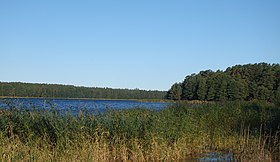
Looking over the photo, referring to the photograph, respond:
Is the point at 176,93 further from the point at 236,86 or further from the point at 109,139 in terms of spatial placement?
the point at 236,86

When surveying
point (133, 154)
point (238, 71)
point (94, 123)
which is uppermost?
point (238, 71)

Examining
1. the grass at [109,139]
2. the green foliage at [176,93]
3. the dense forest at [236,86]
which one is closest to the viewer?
the grass at [109,139]

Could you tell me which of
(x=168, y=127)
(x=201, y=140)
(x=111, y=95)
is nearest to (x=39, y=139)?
(x=168, y=127)

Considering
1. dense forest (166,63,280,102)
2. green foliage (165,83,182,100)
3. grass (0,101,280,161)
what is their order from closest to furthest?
grass (0,101,280,161) < green foliage (165,83,182,100) < dense forest (166,63,280,102)

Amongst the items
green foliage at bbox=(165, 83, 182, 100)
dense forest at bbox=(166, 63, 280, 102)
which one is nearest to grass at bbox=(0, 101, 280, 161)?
green foliage at bbox=(165, 83, 182, 100)

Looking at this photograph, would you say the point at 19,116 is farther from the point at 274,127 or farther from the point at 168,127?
the point at 274,127

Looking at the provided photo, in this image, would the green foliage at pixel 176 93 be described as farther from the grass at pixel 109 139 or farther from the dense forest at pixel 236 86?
the grass at pixel 109 139

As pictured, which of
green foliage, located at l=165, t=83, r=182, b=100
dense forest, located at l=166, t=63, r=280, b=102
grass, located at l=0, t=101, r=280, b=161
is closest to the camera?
grass, located at l=0, t=101, r=280, b=161

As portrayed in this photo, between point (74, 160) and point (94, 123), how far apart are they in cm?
283

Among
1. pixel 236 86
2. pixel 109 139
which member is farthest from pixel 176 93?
pixel 236 86

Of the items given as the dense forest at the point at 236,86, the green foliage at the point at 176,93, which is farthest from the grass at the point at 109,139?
the dense forest at the point at 236,86

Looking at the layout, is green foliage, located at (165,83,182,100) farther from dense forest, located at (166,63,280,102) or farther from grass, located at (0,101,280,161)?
grass, located at (0,101,280,161)

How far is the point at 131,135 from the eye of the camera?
12.0 meters

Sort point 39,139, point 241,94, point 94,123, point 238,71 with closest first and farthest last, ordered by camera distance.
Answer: point 39,139 < point 94,123 < point 241,94 < point 238,71
